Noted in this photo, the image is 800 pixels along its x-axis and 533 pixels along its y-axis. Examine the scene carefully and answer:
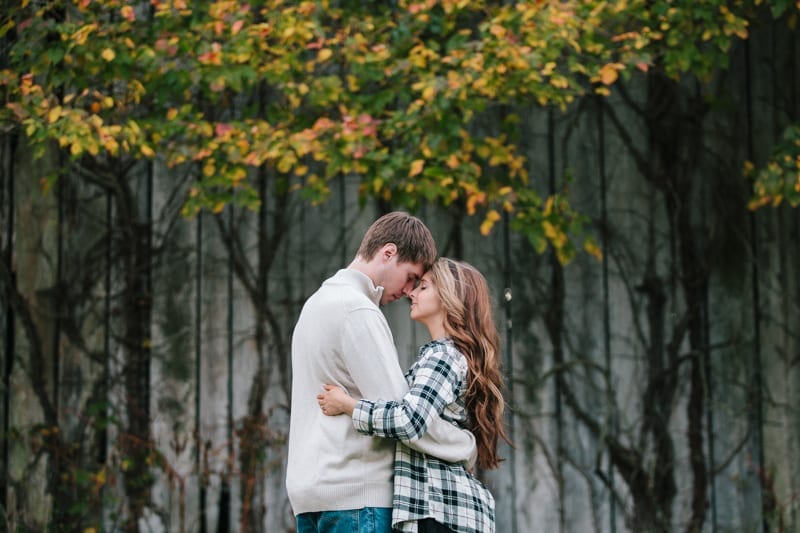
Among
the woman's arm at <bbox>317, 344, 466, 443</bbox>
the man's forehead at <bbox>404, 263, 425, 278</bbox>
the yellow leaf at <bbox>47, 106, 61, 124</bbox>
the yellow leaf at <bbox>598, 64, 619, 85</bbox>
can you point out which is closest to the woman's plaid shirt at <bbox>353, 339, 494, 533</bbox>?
the woman's arm at <bbox>317, 344, 466, 443</bbox>

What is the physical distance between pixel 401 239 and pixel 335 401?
0.49m

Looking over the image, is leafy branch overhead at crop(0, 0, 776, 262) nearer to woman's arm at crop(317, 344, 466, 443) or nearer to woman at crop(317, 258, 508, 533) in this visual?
woman at crop(317, 258, 508, 533)

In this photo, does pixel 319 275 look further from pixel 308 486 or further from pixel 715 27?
pixel 308 486

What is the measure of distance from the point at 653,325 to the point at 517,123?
1170 millimetres

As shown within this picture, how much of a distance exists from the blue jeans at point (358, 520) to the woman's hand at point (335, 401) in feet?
0.83

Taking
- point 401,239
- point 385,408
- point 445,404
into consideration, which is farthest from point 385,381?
point 401,239

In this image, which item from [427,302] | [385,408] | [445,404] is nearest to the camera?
[385,408]

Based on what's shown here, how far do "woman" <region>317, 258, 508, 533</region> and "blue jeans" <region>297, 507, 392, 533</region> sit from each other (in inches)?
1.2

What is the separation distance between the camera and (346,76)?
15.9 ft

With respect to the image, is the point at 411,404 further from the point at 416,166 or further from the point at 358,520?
the point at 416,166

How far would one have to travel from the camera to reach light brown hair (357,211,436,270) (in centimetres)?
292

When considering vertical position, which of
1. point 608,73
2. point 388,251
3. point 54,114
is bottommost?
point 388,251

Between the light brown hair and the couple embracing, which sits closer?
the couple embracing

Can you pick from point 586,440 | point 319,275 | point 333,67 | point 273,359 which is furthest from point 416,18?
point 586,440
